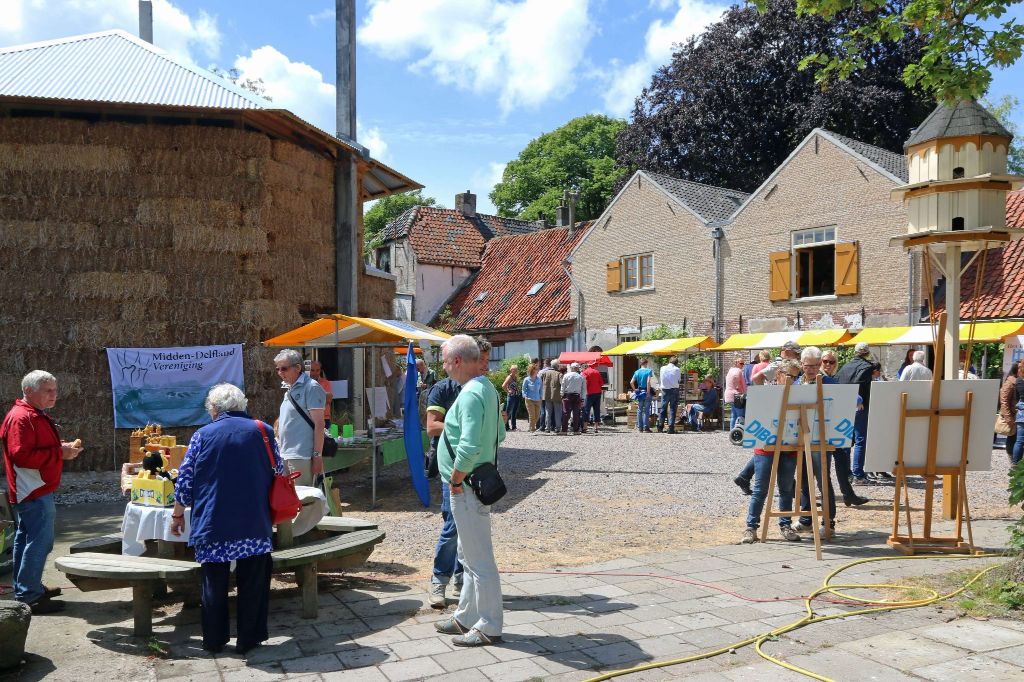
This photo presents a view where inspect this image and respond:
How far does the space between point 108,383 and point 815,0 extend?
33.4 ft

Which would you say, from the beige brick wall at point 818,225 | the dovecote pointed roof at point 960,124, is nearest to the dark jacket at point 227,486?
the dovecote pointed roof at point 960,124

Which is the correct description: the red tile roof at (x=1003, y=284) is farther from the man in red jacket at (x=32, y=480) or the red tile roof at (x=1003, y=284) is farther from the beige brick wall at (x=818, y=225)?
the man in red jacket at (x=32, y=480)

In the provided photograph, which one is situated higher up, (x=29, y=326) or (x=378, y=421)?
(x=29, y=326)

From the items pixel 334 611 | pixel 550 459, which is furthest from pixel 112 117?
pixel 334 611

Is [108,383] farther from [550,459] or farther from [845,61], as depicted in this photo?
[845,61]

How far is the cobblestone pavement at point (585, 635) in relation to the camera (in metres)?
4.61

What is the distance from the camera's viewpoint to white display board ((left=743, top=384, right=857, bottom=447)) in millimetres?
7383

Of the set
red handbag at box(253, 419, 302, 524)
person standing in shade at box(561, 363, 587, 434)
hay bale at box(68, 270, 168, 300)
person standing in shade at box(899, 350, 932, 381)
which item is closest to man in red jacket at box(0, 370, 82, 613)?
red handbag at box(253, 419, 302, 524)

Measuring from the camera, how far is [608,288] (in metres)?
29.0

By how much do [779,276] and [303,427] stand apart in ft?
64.3

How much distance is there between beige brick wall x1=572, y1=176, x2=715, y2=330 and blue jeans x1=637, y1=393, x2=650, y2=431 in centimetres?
666

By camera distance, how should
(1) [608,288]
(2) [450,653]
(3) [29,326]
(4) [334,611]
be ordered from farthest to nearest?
(1) [608,288] < (3) [29,326] < (4) [334,611] < (2) [450,653]

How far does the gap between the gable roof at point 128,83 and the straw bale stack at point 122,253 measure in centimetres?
43

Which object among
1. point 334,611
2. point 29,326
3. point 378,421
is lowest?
point 334,611
